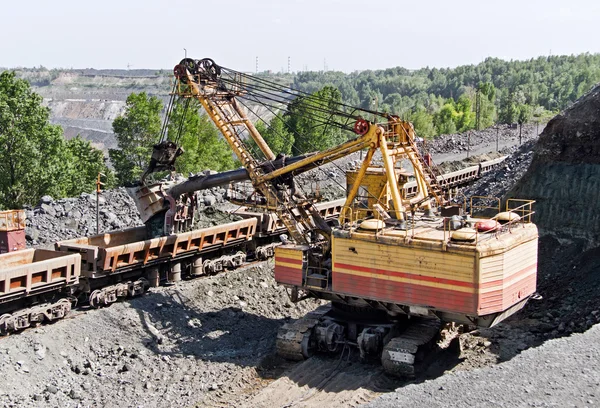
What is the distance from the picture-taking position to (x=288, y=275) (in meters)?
17.9

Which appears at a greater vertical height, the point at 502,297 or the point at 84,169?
the point at 502,297

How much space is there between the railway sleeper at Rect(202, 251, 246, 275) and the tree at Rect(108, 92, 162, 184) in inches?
953

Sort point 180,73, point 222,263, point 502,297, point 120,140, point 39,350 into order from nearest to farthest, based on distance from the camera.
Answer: point 502,297 → point 39,350 → point 180,73 → point 222,263 → point 120,140

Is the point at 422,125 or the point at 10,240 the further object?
the point at 422,125

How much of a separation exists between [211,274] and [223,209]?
629cm

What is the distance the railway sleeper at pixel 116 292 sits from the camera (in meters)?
18.6

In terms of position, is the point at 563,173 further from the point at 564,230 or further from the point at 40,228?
the point at 40,228

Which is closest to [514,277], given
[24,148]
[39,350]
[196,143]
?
[39,350]

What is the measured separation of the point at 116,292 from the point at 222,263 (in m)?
4.08

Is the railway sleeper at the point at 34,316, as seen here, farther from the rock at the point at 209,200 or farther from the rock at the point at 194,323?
the rock at the point at 209,200

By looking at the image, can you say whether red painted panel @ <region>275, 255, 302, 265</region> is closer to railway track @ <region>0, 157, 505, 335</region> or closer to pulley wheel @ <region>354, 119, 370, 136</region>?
pulley wheel @ <region>354, 119, 370, 136</region>

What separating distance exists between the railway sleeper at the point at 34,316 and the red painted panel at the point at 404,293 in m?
6.38

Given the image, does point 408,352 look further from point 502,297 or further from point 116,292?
point 116,292

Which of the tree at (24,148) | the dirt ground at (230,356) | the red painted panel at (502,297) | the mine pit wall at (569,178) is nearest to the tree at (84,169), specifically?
the tree at (24,148)
